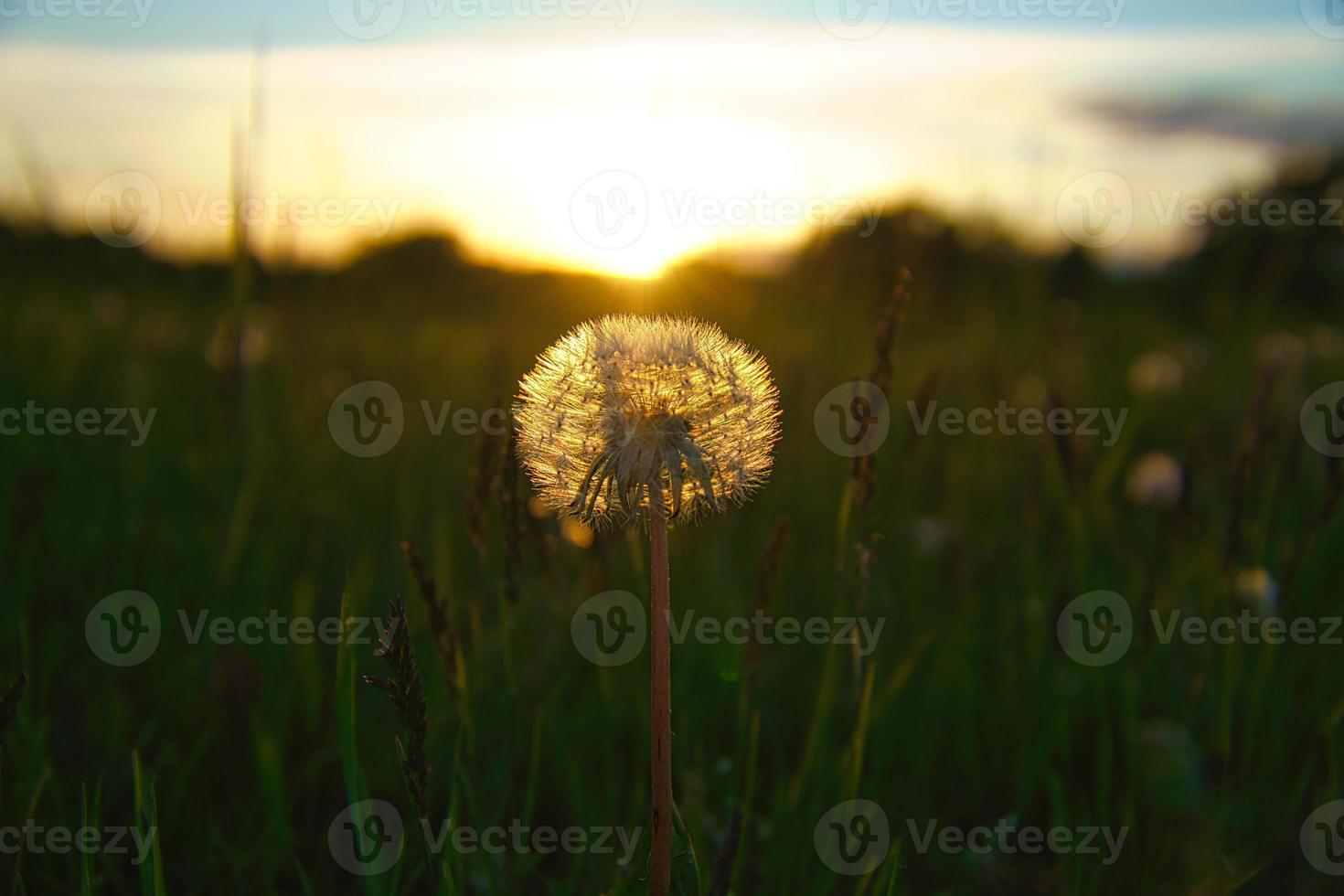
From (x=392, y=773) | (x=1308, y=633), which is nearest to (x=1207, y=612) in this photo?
(x=1308, y=633)

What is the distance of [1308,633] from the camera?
8.86ft

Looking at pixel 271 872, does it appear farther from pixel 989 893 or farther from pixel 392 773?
pixel 989 893

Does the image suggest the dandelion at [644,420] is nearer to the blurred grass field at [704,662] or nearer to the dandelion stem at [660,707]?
the dandelion stem at [660,707]

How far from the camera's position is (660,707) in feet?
3.82

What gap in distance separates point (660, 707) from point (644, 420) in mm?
390

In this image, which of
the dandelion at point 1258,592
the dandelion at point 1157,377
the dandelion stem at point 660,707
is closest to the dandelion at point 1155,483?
the dandelion at point 1258,592

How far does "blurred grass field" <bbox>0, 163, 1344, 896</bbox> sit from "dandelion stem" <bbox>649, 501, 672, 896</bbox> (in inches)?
15.6

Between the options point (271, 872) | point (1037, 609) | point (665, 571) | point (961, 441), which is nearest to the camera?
point (665, 571)

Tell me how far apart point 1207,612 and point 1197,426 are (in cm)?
46

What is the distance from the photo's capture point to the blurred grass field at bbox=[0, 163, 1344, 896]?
177 centimetres

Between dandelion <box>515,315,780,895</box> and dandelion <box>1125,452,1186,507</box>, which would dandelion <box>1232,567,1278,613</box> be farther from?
dandelion <box>515,315,780,895</box>

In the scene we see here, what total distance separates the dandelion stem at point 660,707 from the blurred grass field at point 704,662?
0.40m

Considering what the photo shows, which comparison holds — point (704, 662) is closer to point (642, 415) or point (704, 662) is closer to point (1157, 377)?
point (642, 415)

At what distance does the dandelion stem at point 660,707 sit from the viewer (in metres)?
1.15
